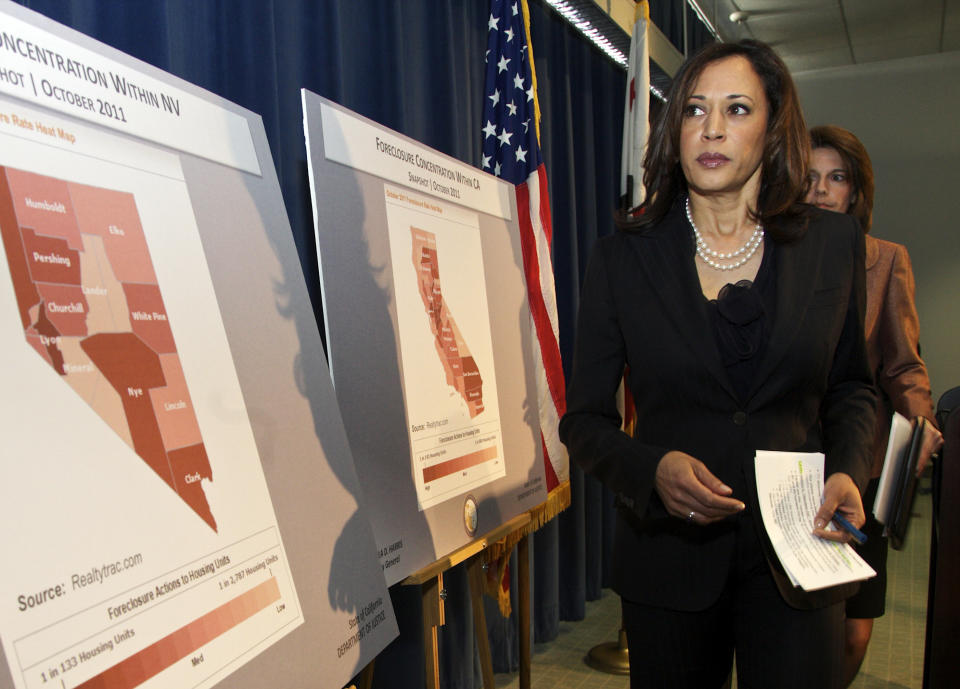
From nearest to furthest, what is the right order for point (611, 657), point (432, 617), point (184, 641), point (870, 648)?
1. point (184, 641)
2. point (432, 617)
3. point (611, 657)
4. point (870, 648)

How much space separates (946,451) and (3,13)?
1.56 m

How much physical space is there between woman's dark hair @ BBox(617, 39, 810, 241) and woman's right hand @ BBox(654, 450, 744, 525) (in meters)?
0.41

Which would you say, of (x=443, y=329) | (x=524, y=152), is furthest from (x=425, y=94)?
(x=443, y=329)

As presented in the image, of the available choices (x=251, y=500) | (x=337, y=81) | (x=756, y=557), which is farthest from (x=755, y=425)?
(x=337, y=81)

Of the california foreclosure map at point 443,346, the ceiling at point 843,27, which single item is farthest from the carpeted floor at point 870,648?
the ceiling at point 843,27

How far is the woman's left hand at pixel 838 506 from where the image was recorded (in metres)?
1.16

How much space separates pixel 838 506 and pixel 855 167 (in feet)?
4.46

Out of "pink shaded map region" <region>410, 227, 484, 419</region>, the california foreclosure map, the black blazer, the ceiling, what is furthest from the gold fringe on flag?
the ceiling

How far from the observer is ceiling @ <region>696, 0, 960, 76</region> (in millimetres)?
6168

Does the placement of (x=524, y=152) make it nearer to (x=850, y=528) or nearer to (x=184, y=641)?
(x=850, y=528)

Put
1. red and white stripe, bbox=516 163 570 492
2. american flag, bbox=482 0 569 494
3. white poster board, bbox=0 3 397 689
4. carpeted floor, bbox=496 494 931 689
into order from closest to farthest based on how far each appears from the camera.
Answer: white poster board, bbox=0 3 397 689, red and white stripe, bbox=516 163 570 492, american flag, bbox=482 0 569 494, carpeted floor, bbox=496 494 931 689

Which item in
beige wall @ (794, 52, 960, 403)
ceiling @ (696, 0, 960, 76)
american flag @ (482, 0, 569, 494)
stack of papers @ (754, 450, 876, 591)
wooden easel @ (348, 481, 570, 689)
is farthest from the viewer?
beige wall @ (794, 52, 960, 403)

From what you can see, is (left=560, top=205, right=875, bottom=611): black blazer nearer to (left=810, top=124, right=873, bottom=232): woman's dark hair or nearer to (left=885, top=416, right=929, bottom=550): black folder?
(left=885, top=416, right=929, bottom=550): black folder

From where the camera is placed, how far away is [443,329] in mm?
1922
